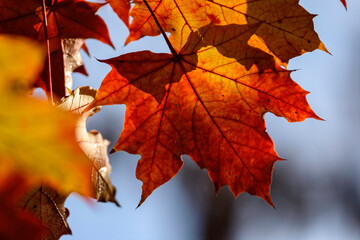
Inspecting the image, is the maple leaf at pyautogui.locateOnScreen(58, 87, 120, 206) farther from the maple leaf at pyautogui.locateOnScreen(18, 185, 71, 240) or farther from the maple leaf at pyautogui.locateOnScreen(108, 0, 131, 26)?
the maple leaf at pyautogui.locateOnScreen(108, 0, 131, 26)

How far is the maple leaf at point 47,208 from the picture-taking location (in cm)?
109

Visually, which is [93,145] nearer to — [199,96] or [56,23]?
[199,96]

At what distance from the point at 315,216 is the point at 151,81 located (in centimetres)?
779

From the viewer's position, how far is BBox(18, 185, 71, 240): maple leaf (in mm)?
1094

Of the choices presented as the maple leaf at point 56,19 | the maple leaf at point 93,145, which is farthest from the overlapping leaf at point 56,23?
the maple leaf at point 93,145

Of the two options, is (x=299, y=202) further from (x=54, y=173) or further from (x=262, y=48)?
(x=54, y=173)

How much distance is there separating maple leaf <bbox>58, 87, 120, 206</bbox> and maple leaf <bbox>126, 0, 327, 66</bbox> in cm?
36

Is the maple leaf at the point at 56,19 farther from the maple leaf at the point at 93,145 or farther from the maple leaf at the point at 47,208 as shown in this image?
the maple leaf at the point at 47,208

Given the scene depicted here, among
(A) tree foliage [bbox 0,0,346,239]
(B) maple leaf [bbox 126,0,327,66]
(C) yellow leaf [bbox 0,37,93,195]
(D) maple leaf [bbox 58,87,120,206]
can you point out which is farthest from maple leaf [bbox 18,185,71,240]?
(C) yellow leaf [bbox 0,37,93,195]

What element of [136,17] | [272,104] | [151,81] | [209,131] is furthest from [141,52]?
[272,104]

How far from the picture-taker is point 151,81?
128 centimetres

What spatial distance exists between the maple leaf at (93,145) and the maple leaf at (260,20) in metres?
0.36

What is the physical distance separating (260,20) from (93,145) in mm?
642

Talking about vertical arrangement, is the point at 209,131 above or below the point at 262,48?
below
